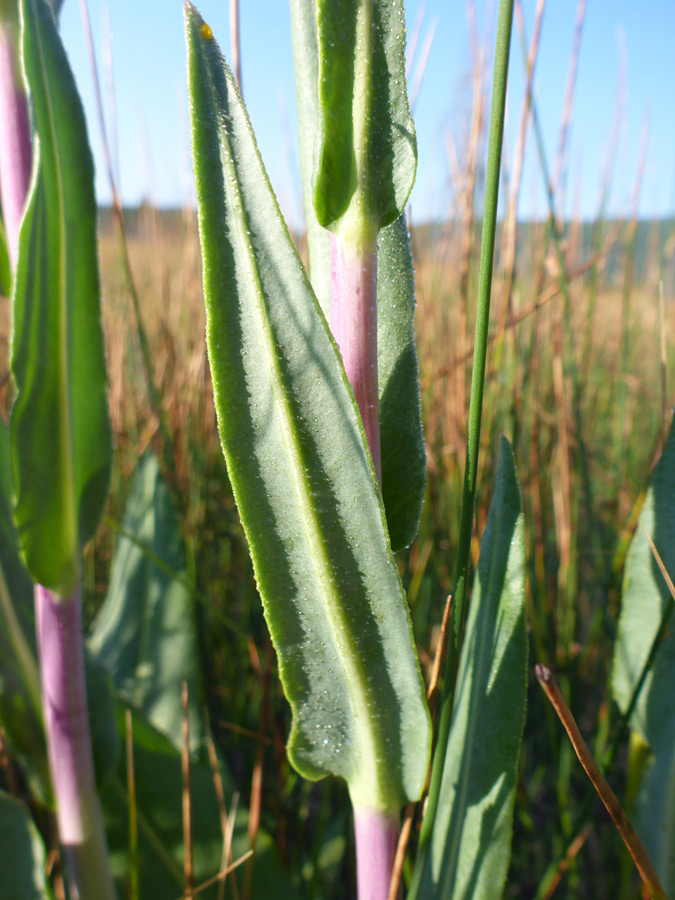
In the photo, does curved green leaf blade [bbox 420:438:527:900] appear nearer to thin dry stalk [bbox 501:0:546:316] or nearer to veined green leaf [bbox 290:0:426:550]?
veined green leaf [bbox 290:0:426:550]

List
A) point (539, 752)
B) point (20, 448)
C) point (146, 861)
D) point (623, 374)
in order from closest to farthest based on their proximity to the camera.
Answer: point (20, 448)
point (146, 861)
point (539, 752)
point (623, 374)

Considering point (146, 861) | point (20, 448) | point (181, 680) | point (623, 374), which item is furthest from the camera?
point (623, 374)

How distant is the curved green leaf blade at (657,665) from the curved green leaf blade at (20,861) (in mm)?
368

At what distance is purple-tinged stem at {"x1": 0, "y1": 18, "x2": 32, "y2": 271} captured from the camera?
36 cm

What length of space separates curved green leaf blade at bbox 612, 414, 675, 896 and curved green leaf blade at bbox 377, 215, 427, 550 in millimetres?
149

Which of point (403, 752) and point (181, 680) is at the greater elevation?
point (403, 752)

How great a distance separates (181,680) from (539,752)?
0.48 meters

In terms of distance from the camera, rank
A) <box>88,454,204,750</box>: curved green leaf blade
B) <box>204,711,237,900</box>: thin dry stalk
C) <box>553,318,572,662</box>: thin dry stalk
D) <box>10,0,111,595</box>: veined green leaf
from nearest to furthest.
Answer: <box>10,0,111,595</box>: veined green leaf, <box>204,711,237,900</box>: thin dry stalk, <box>88,454,204,750</box>: curved green leaf blade, <box>553,318,572,662</box>: thin dry stalk

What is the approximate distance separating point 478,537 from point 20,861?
54 cm

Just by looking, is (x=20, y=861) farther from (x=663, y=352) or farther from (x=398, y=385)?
(x=663, y=352)

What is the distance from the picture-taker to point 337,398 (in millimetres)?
252

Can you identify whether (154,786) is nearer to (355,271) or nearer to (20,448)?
(20,448)

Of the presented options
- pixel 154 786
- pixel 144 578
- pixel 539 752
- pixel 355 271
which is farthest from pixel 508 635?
pixel 539 752

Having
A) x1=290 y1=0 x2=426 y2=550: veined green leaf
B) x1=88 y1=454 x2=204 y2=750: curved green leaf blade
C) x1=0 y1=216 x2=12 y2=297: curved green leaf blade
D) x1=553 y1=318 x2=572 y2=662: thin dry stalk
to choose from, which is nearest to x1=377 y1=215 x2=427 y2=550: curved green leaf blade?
x1=290 y1=0 x2=426 y2=550: veined green leaf
